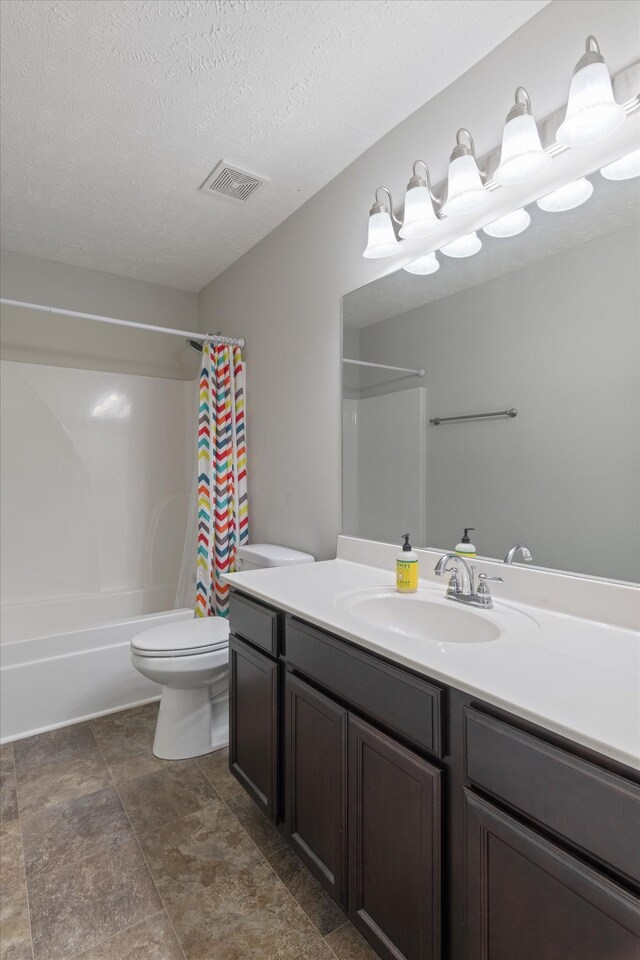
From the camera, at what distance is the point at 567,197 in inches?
50.0

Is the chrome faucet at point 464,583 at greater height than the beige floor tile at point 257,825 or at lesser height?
greater

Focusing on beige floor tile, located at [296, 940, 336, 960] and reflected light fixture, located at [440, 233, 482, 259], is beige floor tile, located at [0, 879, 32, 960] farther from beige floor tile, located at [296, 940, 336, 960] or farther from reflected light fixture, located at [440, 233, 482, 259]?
reflected light fixture, located at [440, 233, 482, 259]

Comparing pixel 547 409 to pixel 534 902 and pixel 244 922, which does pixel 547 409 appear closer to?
pixel 534 902

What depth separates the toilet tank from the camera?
2152 millimetres

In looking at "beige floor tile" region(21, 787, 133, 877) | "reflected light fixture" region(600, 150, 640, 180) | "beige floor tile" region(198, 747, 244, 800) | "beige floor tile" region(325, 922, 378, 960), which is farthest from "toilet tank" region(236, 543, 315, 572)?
"reflected light fixture" region(600, 150, 640, 180)

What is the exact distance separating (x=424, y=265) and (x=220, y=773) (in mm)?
2073

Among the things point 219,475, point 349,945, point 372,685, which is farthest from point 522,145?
point 349,945

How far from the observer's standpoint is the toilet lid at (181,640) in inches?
78.5

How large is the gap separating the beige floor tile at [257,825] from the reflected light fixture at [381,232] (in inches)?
77.7

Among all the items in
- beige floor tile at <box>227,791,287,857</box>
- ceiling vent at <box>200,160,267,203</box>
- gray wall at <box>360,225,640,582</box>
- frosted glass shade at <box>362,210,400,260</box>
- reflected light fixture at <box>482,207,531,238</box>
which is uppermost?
ceiling vent at <box>200,160,267,203</box>

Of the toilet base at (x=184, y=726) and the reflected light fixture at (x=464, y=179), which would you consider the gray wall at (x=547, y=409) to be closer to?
the reflected light fixture at (x=464, y=179)

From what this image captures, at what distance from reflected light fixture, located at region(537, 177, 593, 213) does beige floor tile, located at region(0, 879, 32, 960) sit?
232 cm

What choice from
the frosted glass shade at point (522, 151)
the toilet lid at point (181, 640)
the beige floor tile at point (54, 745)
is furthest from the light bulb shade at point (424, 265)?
the beige floor tile at point (54, 745)

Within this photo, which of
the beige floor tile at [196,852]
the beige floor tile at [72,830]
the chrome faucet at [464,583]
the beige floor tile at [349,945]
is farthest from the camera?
the beige floor tile at [72,830]
